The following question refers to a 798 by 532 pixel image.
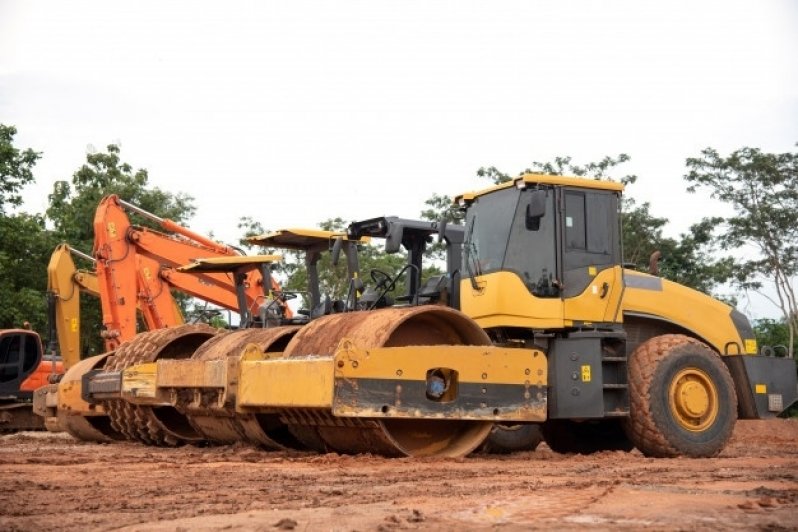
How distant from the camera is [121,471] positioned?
920 centimetres

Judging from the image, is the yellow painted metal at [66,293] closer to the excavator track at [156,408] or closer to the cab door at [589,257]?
the excavator track at [156,408]

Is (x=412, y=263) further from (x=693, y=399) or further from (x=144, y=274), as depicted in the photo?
(x=144, y=274)

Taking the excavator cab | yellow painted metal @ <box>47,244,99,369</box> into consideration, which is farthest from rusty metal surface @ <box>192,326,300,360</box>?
yellow painted metal @ <box>47,244,99,369</box>

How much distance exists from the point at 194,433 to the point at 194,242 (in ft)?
24.9

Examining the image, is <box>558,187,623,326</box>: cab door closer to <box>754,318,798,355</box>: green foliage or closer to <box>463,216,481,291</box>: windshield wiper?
<box>463,216,481,291</box>: windshield wiper

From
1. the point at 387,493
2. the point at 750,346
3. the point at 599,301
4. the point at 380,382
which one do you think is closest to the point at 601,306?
the point at 599,301

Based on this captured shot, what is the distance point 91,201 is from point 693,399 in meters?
26.9

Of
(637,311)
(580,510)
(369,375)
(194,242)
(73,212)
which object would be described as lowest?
(580,510)

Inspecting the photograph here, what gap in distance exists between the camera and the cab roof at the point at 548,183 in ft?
36.1

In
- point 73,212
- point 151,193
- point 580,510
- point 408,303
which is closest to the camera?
point 580,510

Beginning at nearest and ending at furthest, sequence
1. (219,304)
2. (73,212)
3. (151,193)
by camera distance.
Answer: (219,304) < (73,212) < (151,193)

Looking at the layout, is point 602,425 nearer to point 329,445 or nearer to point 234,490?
point 329,445

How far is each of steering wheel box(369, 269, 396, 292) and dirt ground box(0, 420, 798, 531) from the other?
7.40 ft

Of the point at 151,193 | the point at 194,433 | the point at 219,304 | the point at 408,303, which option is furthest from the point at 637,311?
the point at 151,193
